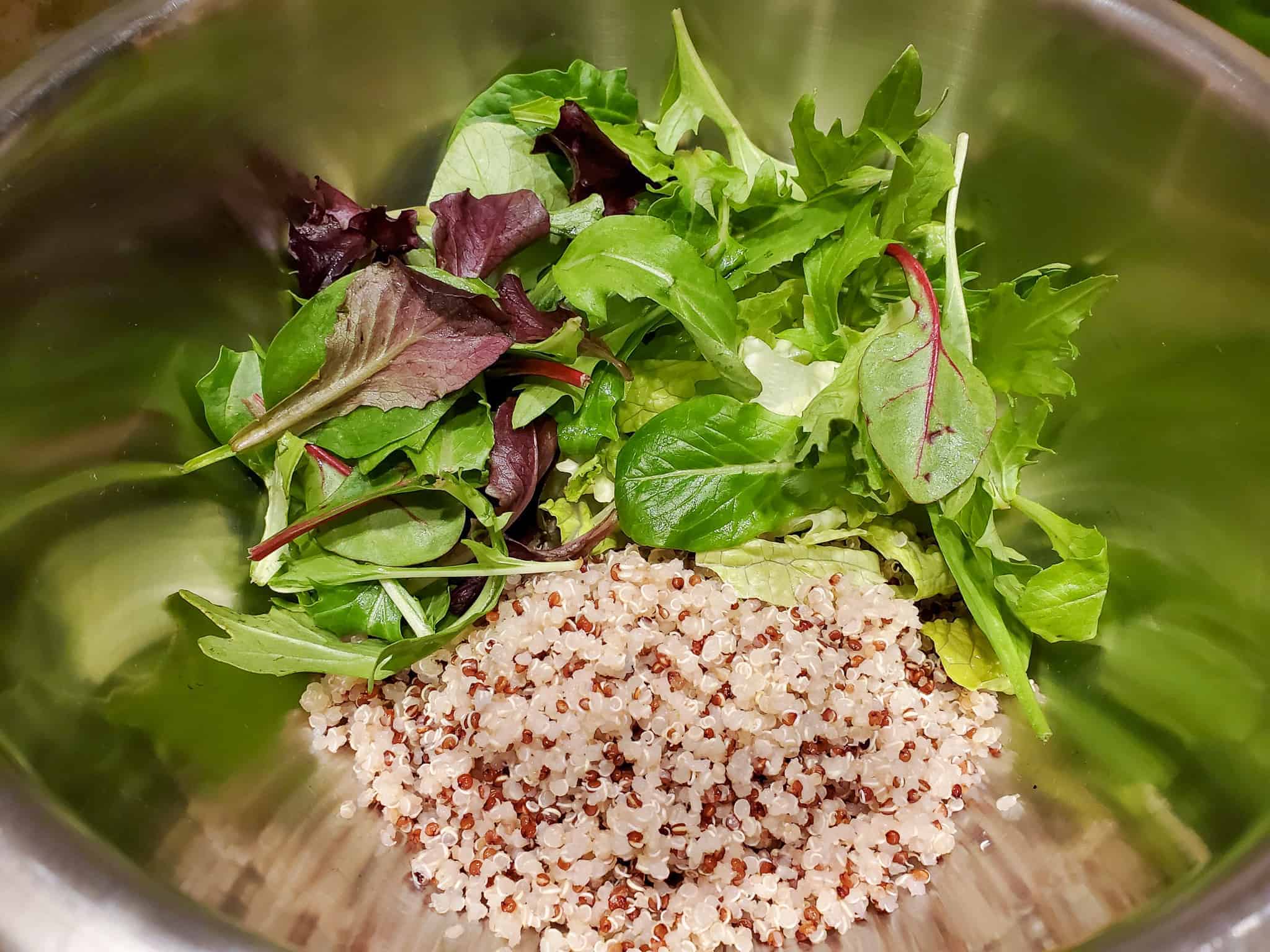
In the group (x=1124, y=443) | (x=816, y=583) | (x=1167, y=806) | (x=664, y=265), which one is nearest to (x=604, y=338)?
(x=664, y=265)

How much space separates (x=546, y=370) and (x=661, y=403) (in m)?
0.13

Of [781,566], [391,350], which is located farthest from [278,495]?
[781,566]

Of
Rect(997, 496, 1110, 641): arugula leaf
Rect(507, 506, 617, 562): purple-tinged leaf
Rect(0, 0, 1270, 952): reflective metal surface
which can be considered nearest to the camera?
Rect(0, 0, 1270, 952): reflective metal surface

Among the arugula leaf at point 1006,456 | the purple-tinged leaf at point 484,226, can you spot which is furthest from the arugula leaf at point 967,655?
the purple-tinged leaf at point 484,226

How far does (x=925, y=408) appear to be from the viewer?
0.75 m

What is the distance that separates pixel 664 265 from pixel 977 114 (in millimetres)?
433

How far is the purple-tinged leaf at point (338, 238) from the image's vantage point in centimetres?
89

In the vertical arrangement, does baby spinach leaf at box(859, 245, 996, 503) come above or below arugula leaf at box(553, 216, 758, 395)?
below

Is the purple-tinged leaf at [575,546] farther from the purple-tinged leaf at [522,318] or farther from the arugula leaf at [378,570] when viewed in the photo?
the purple-tinged leaf at [522,318]

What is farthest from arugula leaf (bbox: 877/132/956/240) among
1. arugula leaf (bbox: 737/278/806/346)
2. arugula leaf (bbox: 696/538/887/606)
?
arugula leaf (bbox: 696/538/887/606)

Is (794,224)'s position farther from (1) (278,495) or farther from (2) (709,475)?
(1) (278,495)

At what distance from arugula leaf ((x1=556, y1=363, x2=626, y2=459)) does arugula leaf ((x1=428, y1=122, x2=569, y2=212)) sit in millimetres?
253

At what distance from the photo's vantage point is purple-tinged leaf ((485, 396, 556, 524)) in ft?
2.74

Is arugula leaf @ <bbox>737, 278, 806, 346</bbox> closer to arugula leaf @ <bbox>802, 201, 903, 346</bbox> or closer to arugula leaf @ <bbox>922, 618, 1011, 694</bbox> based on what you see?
arugula leaf @ <bbox>802, 201, 903, 346</bbox>
